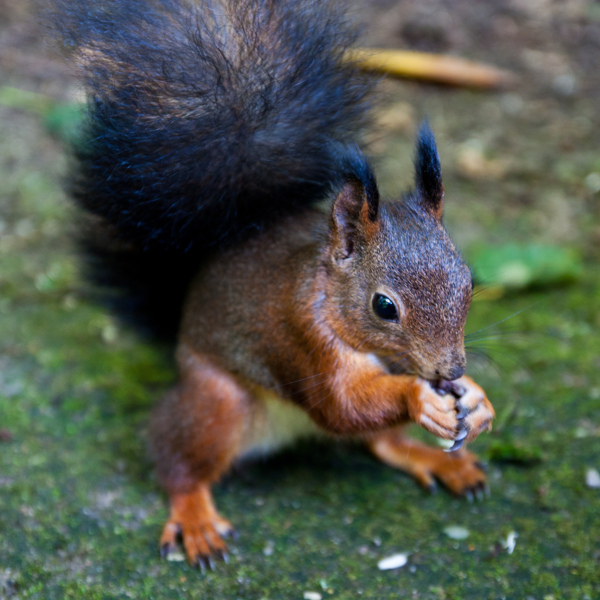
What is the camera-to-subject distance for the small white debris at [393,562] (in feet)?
6.31

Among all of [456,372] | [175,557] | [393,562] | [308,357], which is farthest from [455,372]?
[175,557]

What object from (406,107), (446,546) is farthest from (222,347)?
(406,107)

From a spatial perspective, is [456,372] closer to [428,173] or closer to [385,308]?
[385,308]

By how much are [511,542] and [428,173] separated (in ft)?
3.29

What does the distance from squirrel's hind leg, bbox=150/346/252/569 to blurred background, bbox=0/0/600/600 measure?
0.25ft

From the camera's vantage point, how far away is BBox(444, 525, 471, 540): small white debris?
2.01 meters

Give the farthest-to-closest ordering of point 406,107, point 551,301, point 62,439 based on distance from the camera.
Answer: point 406,107 < point 551,301 < point 62,439

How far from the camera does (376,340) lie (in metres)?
1.78

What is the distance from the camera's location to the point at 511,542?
1.96 metres

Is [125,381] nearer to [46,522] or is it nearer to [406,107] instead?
[46,522]

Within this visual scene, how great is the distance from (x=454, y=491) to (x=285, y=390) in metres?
0.61

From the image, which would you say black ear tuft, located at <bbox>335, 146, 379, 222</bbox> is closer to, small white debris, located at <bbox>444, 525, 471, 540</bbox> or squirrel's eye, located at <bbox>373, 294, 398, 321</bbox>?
squirrel's eye, located at <bbox>373, 294, 398, 321</bbox>

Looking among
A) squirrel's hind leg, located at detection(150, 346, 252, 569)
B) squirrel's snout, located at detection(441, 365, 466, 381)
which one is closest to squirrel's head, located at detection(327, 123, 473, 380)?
squirrel's snout, located at detection(441, 365, 466, 381)

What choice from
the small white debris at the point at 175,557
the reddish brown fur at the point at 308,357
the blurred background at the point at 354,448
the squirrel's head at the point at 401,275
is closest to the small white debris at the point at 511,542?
the blurred background at the point at 354,448
